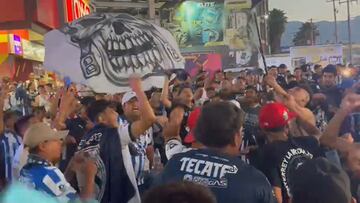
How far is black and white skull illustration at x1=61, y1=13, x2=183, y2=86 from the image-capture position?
5371 mm

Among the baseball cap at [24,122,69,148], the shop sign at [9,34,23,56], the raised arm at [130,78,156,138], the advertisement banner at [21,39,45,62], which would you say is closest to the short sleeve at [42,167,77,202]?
the baseball cap at [24,122,69,148]

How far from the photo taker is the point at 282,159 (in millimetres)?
4504

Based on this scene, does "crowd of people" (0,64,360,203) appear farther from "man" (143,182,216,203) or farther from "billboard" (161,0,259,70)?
"billboard" (161,0,259,70)

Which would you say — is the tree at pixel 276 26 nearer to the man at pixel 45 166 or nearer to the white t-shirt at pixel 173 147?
the white t-shirt at pixel 173 147

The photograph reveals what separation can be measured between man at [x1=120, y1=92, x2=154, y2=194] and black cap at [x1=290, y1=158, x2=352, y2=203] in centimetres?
282

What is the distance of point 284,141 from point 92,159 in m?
1.53

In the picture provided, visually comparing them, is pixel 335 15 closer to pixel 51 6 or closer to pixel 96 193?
Result: pixel 51 6

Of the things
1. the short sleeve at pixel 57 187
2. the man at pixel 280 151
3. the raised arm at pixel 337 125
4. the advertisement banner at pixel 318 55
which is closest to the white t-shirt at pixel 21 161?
the short sleeve at pixel 57 187

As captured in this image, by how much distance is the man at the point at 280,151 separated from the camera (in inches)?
177

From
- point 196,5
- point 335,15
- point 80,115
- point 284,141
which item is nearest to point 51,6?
point 80,115

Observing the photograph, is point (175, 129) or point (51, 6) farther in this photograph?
point (51, 6)

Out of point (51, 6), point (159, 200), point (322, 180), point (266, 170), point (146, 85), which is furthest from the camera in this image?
point (51, 6)

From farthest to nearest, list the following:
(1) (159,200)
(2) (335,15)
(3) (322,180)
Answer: (2) (335,15), (3) (322,180), (1) (159,200)

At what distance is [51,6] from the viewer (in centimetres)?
1878
